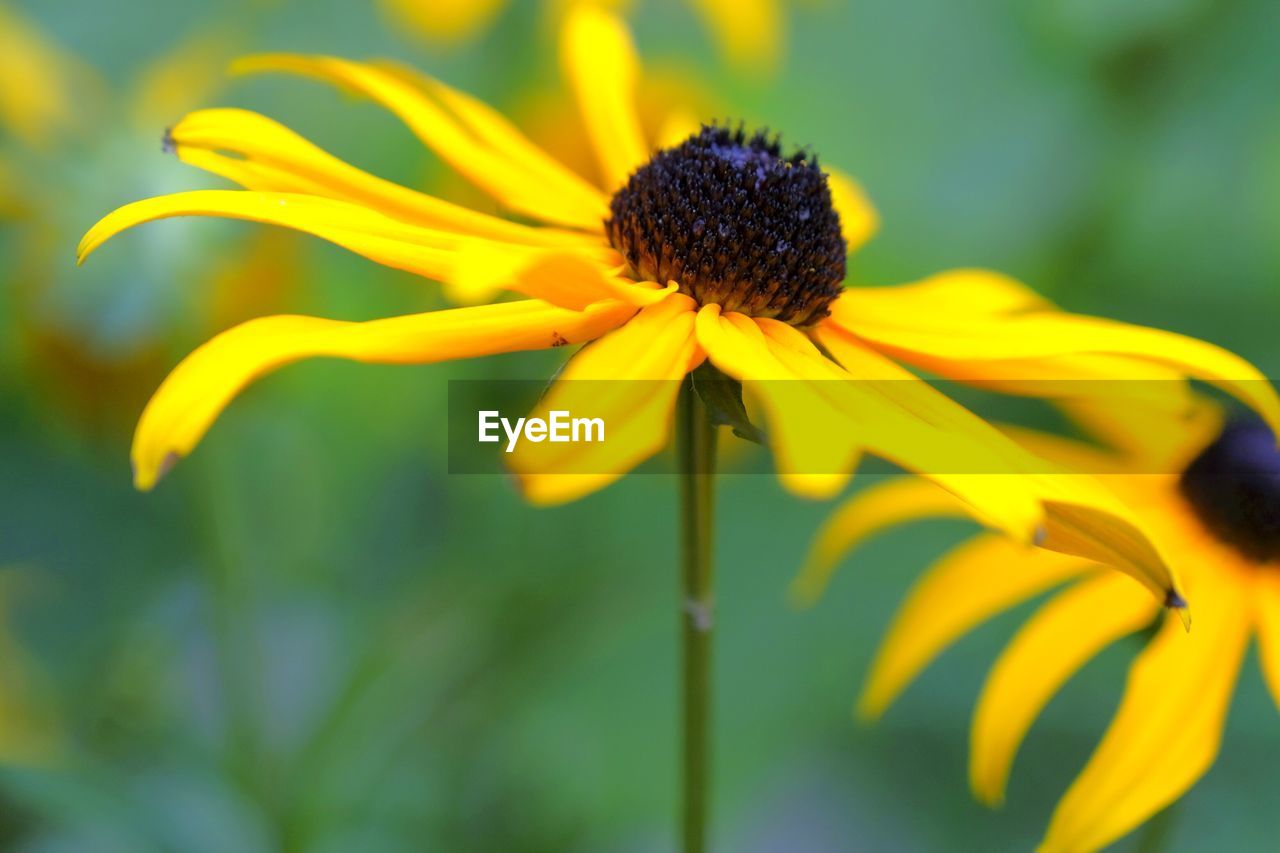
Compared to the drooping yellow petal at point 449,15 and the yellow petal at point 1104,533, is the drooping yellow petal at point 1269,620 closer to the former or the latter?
the yellow petal at point 1104,533

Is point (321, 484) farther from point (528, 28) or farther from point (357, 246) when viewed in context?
→ point (357, 246)

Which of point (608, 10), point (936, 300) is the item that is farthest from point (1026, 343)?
point (608, 10)

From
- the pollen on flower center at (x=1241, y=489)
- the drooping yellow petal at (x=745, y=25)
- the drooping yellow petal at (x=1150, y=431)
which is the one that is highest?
the drooping yellow petal at (x=745, y=25)

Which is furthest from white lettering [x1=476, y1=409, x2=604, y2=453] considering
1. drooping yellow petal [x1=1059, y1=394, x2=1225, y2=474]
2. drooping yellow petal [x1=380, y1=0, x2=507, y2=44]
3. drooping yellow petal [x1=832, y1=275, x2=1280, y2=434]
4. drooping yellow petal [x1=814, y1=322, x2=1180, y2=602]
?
drooping yellow petal [x1=380, y1=0, x2=507, y2=44]

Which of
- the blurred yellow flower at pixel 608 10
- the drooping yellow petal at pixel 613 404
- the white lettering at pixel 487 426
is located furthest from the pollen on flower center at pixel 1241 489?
the blurred yellow flower at pixel 608 10

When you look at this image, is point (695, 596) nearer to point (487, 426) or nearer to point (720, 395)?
point (720, 395)

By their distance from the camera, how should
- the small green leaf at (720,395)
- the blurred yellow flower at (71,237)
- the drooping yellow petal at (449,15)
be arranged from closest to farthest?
the small green leaf at (720,395)
the blurred yellow flower at (71,237)
the drooping yellow petal at (449,15)

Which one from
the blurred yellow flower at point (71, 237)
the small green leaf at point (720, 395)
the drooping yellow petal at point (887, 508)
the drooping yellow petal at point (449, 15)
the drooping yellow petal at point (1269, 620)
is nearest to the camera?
the small green leaf at point (720, 395)
